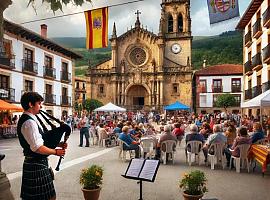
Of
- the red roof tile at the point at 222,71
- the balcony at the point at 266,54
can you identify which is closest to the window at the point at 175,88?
the red roof tile at the point at 222,71

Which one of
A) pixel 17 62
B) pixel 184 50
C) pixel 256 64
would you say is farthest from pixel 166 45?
pixel 17 62

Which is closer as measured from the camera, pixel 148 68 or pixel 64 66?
pixel 64 66

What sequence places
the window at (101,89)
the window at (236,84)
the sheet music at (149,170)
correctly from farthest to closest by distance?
the window at (101,89), the window at (236,84), the sheet music at (149,170)

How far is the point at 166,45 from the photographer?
5500 cm

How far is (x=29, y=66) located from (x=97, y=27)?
16699 millimetres

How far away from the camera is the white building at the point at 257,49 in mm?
23889

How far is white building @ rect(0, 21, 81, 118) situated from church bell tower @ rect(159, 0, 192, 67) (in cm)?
2248

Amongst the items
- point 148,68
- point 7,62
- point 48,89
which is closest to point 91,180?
point 7,62

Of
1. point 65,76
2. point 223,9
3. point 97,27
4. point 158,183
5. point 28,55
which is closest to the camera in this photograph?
point 158,183

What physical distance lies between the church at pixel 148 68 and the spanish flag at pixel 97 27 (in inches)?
1543

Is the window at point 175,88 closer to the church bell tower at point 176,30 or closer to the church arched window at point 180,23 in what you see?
the church bell tower at point 176,30

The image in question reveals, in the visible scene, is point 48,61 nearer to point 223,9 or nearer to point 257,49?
point 257,49

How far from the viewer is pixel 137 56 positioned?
54438 mm

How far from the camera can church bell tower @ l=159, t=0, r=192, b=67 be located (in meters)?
54.3
